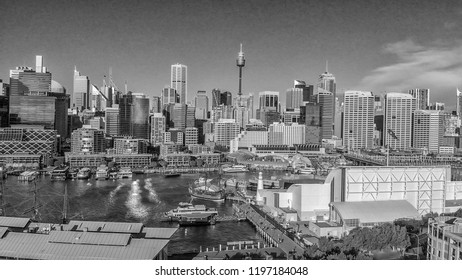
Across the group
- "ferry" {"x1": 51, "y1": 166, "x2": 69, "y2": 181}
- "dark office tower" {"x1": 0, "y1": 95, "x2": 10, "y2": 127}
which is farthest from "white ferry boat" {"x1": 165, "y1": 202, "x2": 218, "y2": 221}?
"dark office tower" {"x1": 0, "y1": 95, "x2": 10, "y2": 127}

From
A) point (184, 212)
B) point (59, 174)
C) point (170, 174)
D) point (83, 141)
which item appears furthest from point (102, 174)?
point (184, 212)

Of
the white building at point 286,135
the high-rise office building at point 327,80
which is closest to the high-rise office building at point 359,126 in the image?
the high-rise office building at point 327,80

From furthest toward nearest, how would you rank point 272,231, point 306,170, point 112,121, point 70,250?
point 112,121, point 306,170, point 272,231, point 70,250

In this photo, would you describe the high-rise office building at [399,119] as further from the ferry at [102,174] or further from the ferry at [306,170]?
the ferry at [102,174]

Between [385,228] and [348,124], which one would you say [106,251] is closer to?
[385,228]

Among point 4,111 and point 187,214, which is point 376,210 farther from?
point 4,111
